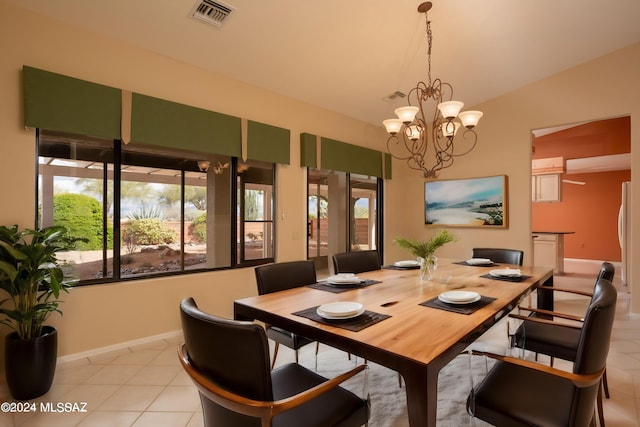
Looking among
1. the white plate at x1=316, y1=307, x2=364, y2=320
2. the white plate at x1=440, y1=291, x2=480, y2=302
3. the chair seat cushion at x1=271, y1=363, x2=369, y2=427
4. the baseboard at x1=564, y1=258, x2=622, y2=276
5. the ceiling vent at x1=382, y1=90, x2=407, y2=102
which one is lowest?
the baseboard at x1=564, y1=258, x2=622, y2=276

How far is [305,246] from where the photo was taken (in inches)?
173

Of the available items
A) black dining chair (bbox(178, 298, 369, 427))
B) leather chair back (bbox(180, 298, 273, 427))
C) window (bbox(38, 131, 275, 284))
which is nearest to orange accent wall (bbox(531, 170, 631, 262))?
window (bbox(38, 131, 275, 284))

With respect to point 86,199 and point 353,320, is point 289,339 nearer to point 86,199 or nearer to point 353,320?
point 353,320

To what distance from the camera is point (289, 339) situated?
2266 mm

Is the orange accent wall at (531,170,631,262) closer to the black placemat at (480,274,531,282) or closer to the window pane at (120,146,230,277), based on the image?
the black placemat at (480,274,531,282)

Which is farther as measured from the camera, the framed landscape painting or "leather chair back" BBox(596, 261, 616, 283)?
the framed landscape painting

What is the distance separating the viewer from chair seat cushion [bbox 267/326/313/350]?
224 centimetres

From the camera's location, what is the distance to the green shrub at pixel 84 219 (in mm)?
2990

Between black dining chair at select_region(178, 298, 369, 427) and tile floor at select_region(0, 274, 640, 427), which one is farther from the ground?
black dining chair at select_region(178, 298, 369, 427)

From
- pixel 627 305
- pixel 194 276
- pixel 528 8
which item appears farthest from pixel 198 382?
pixel 627 305

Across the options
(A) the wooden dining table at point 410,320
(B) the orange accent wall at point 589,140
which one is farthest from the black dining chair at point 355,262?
(B) the orange accent wall at point 589,140

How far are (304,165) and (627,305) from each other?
15.6 ft

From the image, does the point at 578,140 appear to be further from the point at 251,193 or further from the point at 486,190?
the point at 251,193

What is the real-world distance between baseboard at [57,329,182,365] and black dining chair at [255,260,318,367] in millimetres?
1299
